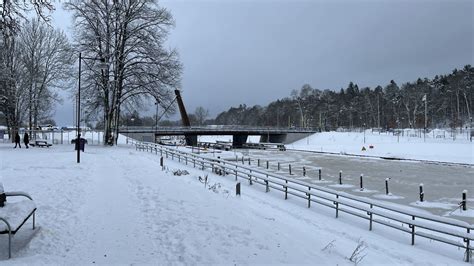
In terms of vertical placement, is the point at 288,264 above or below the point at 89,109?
below

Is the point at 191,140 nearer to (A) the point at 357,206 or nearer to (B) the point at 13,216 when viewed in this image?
(A) the point at 357,206

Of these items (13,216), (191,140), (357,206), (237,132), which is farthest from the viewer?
(191,140)

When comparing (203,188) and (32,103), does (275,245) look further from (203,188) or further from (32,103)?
(32,103)

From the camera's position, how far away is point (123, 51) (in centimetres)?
4159

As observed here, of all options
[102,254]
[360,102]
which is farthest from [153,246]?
[360,102]

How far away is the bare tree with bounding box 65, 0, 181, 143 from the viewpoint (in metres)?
40.3

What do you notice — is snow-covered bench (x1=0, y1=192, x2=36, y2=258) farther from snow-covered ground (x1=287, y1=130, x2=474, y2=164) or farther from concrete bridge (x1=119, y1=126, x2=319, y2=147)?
concrete bridge (x1=119, y1=126, x2=319, y2=147)

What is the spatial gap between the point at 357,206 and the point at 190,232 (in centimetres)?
486

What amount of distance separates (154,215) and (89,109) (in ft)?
120

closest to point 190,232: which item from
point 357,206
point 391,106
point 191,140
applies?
point 357,206

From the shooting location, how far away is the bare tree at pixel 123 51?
132 ft

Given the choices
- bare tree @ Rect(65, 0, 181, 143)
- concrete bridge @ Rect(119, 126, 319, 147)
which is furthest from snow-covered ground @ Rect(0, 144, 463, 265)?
concrete bridge @ Rect(119, 126, 319, 147)

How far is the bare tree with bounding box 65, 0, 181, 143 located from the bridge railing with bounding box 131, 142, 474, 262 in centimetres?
605

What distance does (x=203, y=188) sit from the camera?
1441cm
